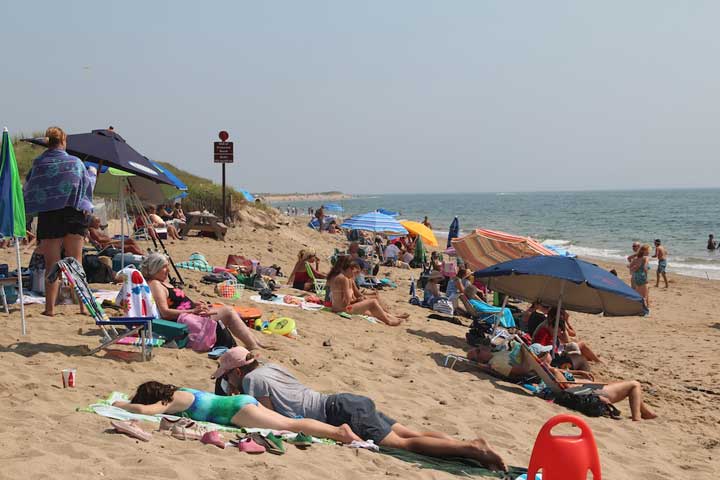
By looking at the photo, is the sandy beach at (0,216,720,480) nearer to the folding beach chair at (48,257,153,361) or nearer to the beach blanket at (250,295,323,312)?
the folding beach chair at (48,257,153,361)

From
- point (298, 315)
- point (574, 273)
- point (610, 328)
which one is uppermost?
point (574, 273)

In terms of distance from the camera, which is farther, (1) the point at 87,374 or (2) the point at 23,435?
(1) the point at 87,374

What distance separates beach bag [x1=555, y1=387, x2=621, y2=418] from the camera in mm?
6598

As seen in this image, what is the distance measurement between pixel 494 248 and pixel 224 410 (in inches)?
272

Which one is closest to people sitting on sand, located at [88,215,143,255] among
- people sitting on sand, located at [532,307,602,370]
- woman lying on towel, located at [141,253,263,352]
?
woman lying on towel, located at [141,253,263,352]

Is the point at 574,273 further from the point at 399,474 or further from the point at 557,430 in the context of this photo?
the point at 399,474

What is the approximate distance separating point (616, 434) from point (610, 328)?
22.9 feet

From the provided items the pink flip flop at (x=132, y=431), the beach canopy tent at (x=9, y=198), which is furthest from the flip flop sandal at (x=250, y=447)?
the beach canopy tent at (x=9, y=198)

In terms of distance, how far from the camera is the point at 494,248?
10.7 m

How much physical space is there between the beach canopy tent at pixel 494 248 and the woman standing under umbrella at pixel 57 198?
19.6 ft

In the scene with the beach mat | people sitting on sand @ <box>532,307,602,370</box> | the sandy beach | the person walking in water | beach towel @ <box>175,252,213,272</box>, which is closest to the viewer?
the sandy beach

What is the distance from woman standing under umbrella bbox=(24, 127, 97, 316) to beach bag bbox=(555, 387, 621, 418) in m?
4.94

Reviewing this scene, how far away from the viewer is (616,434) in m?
6.07

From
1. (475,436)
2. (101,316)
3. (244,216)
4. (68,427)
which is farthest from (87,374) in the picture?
(244,216)
